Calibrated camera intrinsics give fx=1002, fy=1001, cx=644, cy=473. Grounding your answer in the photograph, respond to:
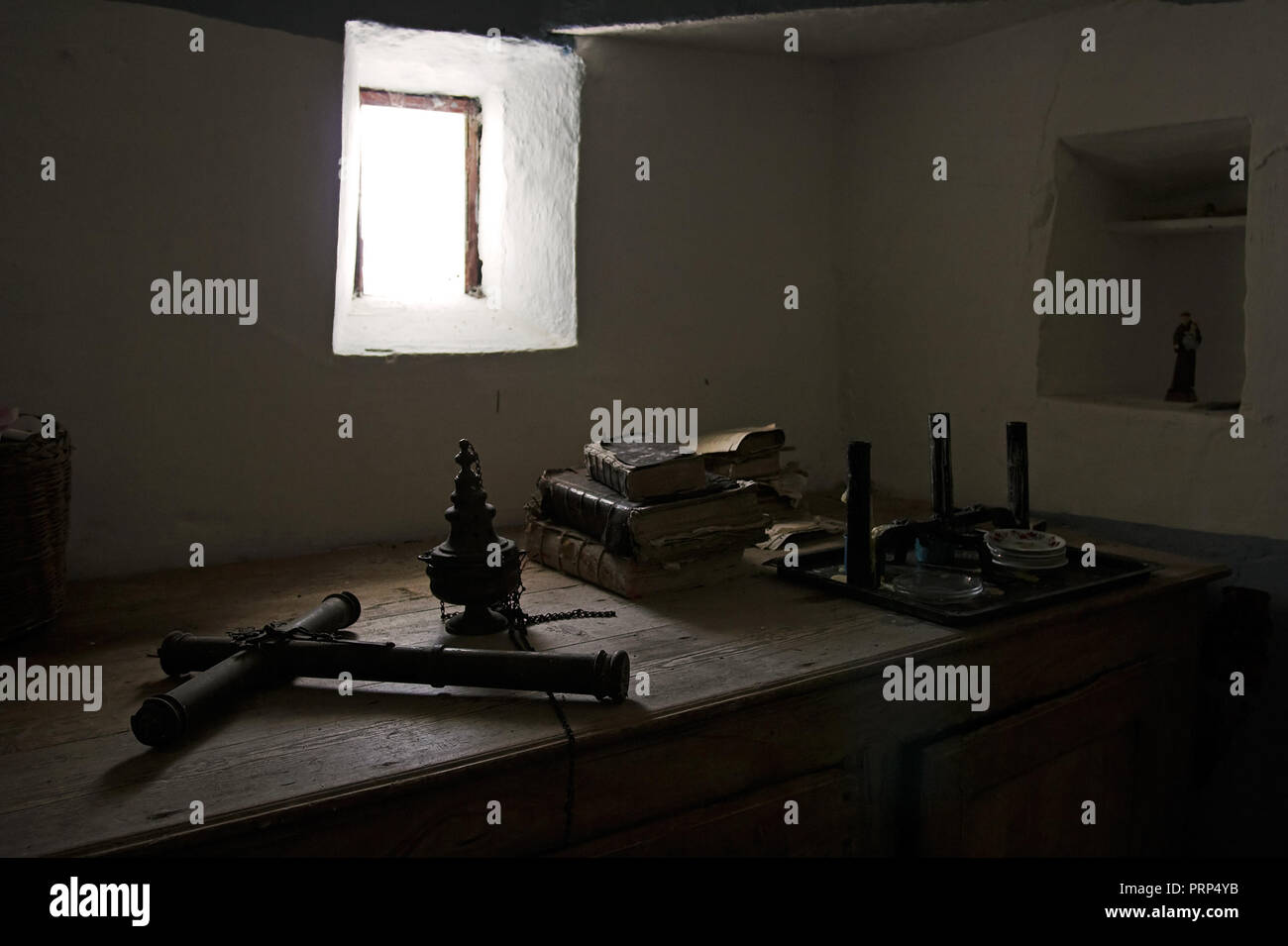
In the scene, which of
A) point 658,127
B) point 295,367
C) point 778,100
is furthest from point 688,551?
point 778,100

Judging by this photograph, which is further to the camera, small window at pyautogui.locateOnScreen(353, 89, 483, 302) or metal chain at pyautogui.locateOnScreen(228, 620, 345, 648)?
small window at pyautogui.locateOnScreen(353, 89, 483, 302)

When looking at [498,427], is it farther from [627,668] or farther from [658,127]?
[627,668]

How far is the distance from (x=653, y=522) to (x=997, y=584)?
0.69 m

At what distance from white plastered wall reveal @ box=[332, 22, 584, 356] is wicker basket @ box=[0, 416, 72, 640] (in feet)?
2.59

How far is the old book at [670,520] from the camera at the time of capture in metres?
1.88

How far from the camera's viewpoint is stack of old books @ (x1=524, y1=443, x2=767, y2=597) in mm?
1892

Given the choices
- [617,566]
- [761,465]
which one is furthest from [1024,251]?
[617,566]

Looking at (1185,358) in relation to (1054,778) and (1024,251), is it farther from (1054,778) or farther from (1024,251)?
(1054,778)

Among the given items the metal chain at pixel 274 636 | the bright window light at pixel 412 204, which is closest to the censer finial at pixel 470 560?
the metal chain at pixel 274 636

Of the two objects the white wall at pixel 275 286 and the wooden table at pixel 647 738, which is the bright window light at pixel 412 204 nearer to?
the white wall at pixel 275 286

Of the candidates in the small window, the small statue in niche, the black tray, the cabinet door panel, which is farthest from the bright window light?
the small statue in niche

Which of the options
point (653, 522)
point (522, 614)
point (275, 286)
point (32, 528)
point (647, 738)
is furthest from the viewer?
point (275, 286)

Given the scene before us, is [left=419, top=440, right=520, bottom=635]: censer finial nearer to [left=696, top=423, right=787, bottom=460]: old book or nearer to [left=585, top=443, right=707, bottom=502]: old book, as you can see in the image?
[left=585, top=443, right=707, bottom=502]: old book

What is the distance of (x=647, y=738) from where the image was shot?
1400mm
